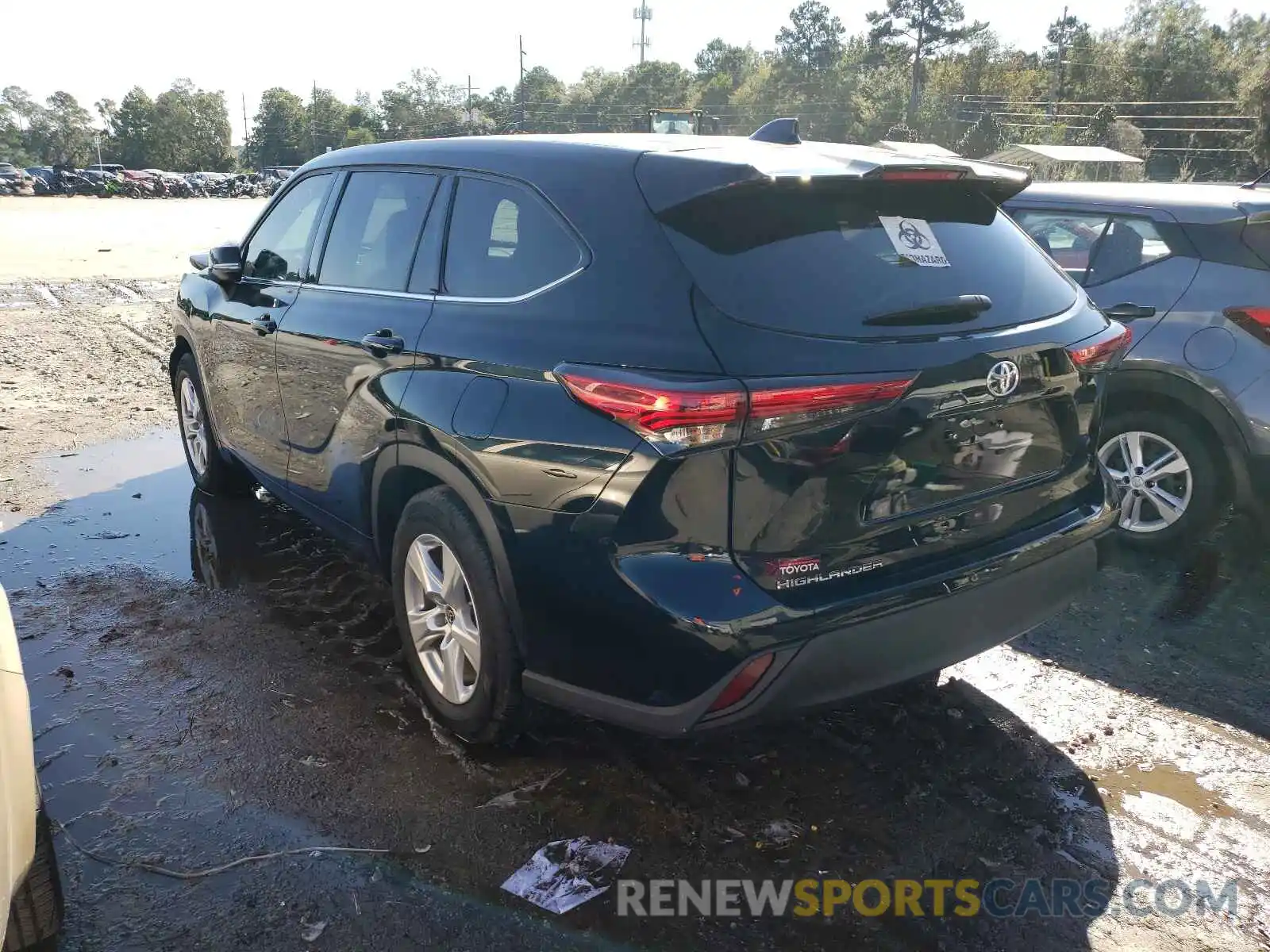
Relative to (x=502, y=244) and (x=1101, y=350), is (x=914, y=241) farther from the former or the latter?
(x=502, y=244)

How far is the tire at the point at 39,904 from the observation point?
7.32 ft

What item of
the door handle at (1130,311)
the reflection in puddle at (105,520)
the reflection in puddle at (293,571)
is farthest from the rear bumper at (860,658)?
the reflection in puddle at (105,520)

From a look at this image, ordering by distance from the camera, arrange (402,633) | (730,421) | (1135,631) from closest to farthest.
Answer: (730,421) → (402,633) → (1135,631)

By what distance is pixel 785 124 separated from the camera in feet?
11.3

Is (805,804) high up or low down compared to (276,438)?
down

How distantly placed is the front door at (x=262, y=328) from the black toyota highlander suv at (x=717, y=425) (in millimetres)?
1006

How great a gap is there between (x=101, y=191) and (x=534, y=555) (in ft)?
236

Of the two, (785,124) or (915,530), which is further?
(785,124)

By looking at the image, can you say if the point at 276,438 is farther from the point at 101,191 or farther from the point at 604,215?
the point at 101,191

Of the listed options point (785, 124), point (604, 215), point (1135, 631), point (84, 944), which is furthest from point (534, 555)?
point (1135, 631)

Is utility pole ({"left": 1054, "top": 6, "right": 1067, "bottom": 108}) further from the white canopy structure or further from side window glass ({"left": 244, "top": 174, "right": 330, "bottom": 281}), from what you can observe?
side window glass ({"left": 244, "top": 174, "right": 330, "bottom": 281})

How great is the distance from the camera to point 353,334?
3527 millimetres

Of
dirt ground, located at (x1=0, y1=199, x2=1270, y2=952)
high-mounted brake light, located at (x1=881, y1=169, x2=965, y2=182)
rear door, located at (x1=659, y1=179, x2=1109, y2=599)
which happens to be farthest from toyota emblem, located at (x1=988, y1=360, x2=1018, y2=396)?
dirt ground, located at (x1=0, y1=199, x2=1270, y2=952)

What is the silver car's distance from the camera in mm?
4398
